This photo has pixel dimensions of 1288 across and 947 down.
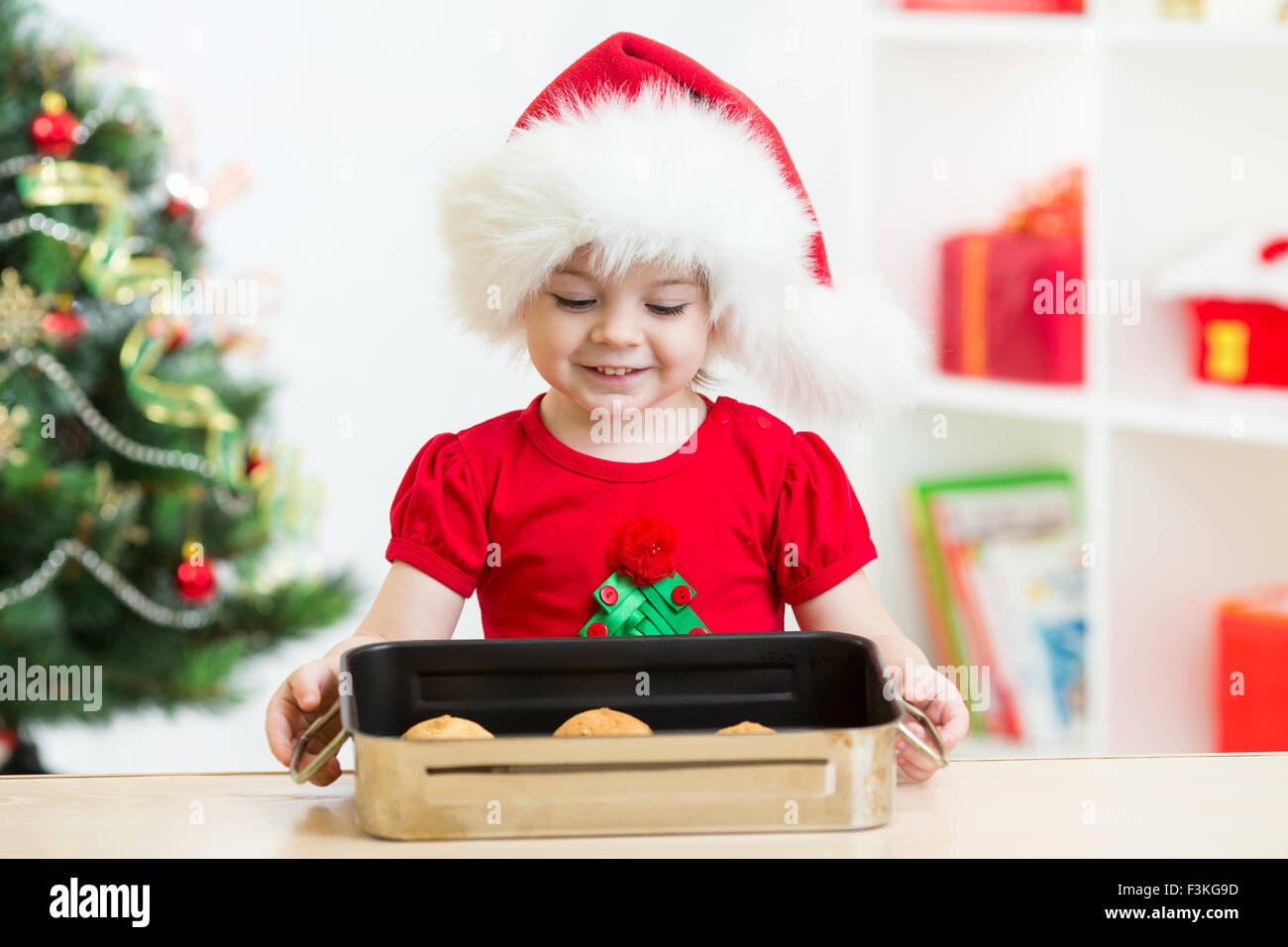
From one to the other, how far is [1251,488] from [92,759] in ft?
6.01

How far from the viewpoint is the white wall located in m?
2.08

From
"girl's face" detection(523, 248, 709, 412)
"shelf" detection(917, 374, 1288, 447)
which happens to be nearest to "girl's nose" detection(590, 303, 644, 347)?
"girl's face" detection(523, 248, 709, 412)

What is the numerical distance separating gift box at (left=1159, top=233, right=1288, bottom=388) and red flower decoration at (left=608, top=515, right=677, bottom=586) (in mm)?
984

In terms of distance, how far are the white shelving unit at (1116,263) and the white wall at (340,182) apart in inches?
19.9

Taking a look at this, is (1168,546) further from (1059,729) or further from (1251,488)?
(1059,729)

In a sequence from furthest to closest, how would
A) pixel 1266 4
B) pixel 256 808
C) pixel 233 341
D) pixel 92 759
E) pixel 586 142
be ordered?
pixel 92 759 < pixel 233 341 < pixel 1266 4 < pixel 586 142 < pixel 256 808

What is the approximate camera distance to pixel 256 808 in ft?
2.50

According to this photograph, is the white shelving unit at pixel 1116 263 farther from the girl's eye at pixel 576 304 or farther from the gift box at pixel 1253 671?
the girl's eye at pixel 576 304

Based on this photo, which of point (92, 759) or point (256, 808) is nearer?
point (256, 808)

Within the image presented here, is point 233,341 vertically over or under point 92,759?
over

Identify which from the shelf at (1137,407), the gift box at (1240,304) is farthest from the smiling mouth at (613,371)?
the gift box at (1240,304)
